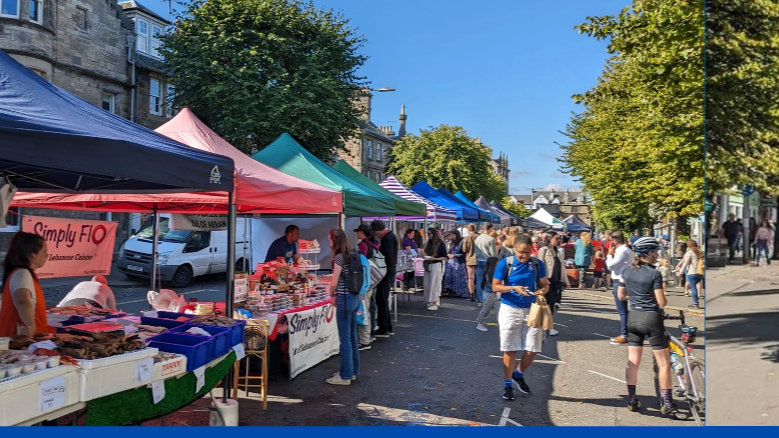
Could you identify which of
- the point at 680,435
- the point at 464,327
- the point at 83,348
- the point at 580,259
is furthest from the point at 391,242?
the point at 580,259

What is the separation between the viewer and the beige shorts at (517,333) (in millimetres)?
6082

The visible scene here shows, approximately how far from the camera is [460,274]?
1559 centimetres

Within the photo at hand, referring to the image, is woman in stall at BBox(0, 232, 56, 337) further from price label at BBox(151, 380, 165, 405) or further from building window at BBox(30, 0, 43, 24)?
building window at BBox(30, 0, 43, 24)

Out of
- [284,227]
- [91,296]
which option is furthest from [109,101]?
[91,296]

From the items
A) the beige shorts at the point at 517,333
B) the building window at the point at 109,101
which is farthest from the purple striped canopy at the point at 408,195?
the building window at the point at 109,101

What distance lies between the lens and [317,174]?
29.2 feet

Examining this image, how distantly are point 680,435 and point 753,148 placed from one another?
1131 mm

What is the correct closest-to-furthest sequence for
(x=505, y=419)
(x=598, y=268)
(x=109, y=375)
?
(x=109, y=375) < (x=505, y=419) < (x=598, y=268)

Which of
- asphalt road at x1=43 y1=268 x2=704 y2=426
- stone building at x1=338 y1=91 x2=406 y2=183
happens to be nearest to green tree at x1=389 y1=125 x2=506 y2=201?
stone building at x1=338 y1=91 x2=406 y2=183

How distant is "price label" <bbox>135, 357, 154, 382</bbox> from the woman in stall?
97 centimetres

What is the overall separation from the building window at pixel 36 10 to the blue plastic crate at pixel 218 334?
20.7 metres

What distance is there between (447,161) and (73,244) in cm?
3989

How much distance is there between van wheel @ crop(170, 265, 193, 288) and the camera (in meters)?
16.4

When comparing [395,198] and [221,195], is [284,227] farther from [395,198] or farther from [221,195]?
[221,195]
